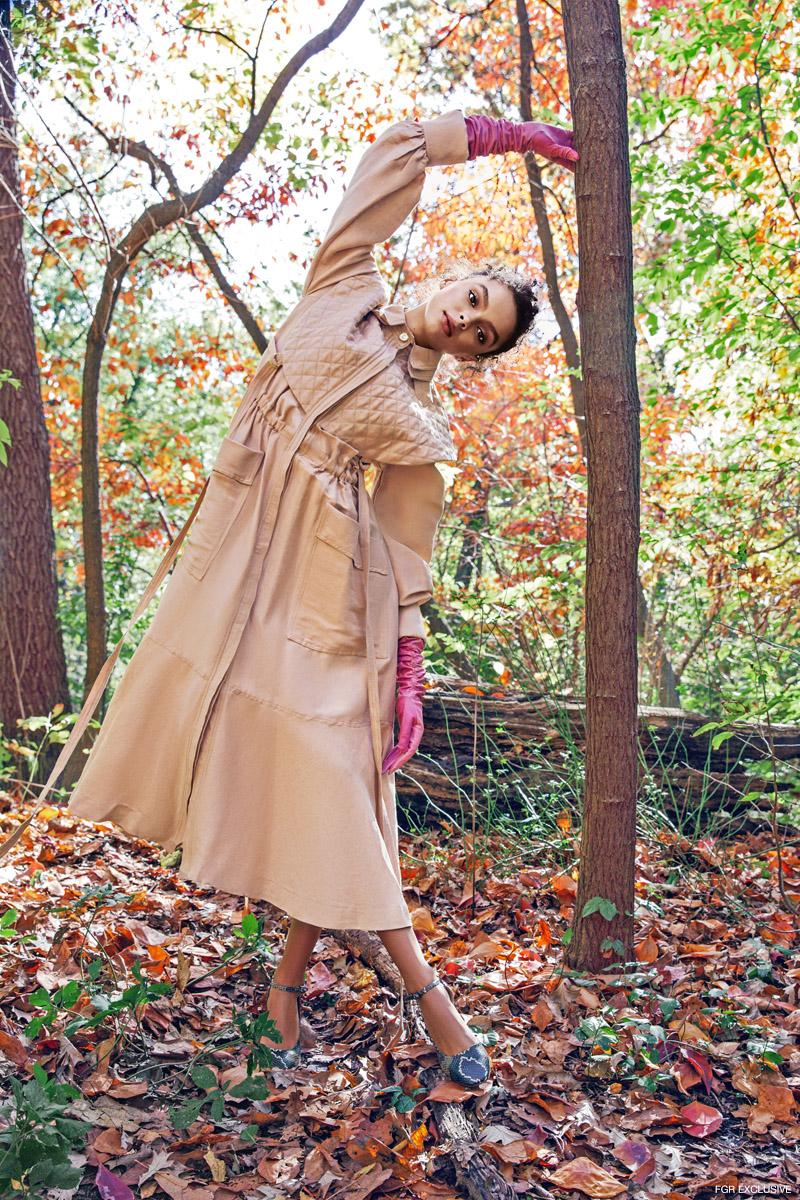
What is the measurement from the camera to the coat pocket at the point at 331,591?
2.14 metres

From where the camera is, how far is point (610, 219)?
237 centimetres

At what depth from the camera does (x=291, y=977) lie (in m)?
2.23

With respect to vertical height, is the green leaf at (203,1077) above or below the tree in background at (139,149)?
below

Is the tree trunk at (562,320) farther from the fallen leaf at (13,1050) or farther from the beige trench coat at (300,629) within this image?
the fallen leaf at (13,1050)

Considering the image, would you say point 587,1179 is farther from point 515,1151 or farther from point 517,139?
point 517,139

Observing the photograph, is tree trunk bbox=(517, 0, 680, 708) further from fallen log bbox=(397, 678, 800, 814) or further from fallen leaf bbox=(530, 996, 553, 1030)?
fallen leaf bbox=(530, 996, 553, 1030)

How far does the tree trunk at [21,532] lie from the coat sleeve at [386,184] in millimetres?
3299

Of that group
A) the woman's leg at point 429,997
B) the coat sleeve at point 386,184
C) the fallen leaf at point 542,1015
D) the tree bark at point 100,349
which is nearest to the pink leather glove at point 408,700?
the woman's leg at point 429,997

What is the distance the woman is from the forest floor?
18cm

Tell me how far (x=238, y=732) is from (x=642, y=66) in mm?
8643

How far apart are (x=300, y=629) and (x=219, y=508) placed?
364 mm

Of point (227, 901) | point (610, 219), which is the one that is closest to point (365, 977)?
point (227, 901)

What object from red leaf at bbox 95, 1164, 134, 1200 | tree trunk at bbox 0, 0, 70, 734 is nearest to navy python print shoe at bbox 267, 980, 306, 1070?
red leaf at bbox 95, 1164, 134, 1200

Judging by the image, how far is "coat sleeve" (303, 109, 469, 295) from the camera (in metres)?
2.17
